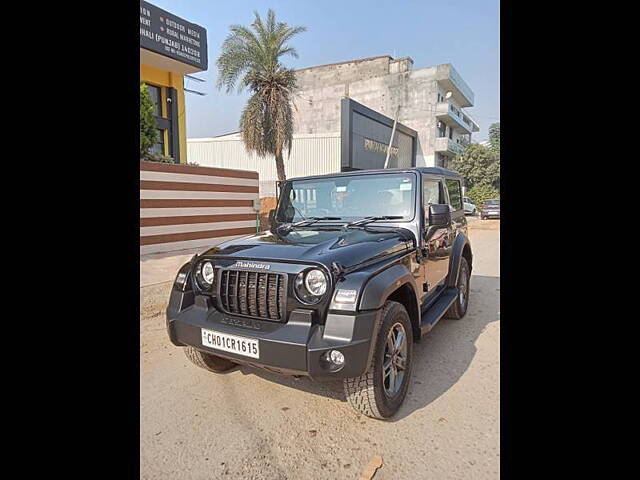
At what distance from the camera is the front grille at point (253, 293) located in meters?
2.29

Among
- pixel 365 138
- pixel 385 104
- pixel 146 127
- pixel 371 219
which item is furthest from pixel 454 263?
pixel 385 104

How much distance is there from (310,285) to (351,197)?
147 cm

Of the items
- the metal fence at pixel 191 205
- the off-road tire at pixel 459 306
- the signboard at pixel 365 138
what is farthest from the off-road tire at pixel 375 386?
the signboard at pixel 365 138

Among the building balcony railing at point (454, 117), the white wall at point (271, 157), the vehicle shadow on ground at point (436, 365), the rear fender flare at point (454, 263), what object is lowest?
the vehicle shadow on ground at point (436, 365)

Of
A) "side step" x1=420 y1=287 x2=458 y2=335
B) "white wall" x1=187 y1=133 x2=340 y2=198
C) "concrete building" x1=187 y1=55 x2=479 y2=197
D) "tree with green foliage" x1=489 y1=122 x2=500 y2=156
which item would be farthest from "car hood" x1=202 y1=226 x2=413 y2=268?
"concrete building" x1=187 y1=55 x2=479 y2=197

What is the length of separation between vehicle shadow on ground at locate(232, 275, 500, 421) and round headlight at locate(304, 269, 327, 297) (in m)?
0.93

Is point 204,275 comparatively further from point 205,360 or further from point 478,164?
point 478,164

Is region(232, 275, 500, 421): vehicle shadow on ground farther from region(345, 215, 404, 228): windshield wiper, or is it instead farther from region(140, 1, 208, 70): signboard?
region(140, 1, 208, 70): signboard

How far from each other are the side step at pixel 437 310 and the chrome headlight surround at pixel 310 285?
1.04 metres

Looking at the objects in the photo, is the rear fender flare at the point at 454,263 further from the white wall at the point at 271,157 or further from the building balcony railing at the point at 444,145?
the building balcony railing at the point at 444,145

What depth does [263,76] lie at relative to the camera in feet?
50.8
